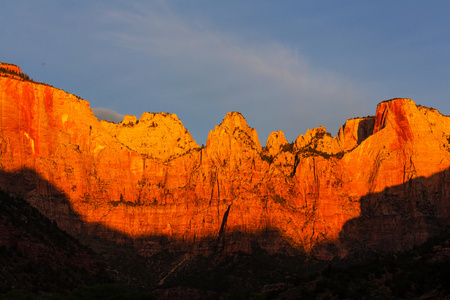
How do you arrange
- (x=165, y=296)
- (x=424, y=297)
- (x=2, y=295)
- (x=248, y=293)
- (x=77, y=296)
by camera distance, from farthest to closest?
(x=165, y=296), (x=248, y=293), (x=77, y=296), (x=2, y=295), (x=424, y=297)

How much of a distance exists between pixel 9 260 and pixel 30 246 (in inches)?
223

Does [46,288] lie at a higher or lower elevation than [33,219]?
lower

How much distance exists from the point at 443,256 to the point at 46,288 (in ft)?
185

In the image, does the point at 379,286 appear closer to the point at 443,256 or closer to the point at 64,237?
the point at 443,256

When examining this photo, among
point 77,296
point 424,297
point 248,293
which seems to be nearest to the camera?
point 424,297

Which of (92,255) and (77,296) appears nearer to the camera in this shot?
(77,296)

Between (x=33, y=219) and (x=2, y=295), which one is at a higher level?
(x=33, y=219)

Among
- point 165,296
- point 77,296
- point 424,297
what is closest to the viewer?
point 424,297

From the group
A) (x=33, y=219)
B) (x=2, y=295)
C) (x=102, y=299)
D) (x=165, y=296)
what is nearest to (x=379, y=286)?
(x=102, y=299)

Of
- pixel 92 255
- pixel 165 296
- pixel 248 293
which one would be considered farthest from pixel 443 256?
pixel 165 296

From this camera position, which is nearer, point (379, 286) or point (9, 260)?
point (379, 286)

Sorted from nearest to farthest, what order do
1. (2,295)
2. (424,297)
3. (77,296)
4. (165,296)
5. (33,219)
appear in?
(424,297)
(2,295)
(77,296)
(33,219)
(165,296)

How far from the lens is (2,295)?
378 feet

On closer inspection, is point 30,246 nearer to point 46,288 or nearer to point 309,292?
point 46,288
